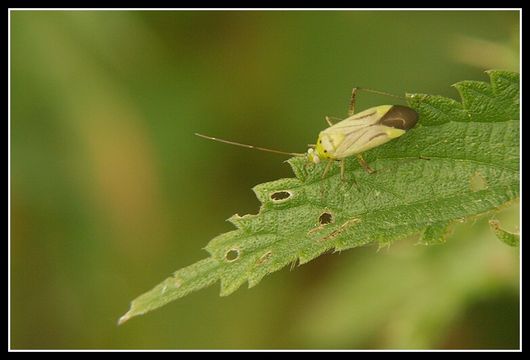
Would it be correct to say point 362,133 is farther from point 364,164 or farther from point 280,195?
point 280,195

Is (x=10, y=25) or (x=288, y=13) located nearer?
(x=10, y=25)

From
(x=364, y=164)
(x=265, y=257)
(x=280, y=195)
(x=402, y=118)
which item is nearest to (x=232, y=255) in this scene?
(x=265, y=257)

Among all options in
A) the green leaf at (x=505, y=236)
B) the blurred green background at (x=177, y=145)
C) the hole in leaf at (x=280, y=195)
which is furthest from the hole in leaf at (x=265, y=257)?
the blurred green background at (x=177, y=145)

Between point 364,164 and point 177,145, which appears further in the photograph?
point 177,145

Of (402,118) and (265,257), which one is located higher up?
(402,118)

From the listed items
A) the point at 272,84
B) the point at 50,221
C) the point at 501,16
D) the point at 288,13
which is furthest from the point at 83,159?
the point at 501,16

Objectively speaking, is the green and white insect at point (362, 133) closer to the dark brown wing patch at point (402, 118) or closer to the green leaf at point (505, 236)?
the dark brown wing patch at point (402, 118)

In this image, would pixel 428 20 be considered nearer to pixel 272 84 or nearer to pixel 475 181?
pixel 272 84

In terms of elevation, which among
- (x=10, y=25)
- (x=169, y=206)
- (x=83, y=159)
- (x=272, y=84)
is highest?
(x=10, y=25)
